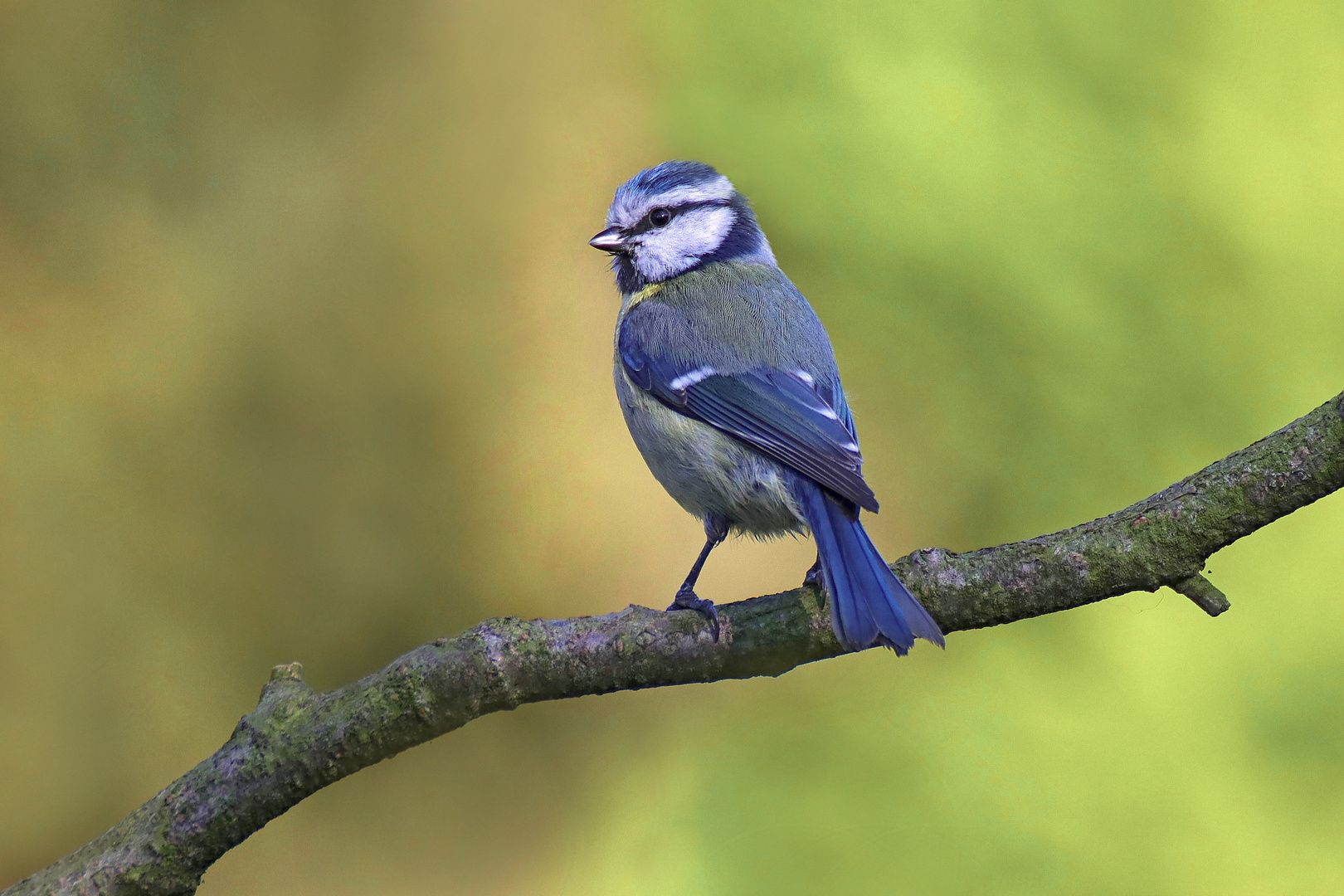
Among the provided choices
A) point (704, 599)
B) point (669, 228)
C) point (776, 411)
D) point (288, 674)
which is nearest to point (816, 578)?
point (704, 599)

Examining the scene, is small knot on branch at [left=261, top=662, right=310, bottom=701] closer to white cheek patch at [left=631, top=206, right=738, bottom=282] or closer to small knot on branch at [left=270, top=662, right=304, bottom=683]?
small knot on branch at [left=270, top=662, right=304, bottom=683]

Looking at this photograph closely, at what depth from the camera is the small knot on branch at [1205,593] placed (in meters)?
1.37

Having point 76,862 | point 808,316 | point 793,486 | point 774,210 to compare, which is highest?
point 774,210

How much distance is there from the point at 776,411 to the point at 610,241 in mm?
634

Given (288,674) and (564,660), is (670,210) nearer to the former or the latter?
(564,660)

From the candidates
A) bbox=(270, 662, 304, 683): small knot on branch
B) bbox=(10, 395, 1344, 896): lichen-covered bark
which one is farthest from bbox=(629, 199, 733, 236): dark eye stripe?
bbox=(270, 662, 304, 683): small knot on branch

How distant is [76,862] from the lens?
4.55 feet

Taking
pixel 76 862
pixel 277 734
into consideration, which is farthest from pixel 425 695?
pixel 76 862

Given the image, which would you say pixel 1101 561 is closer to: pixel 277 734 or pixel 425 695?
pixel 425 695

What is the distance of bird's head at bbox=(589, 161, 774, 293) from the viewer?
2.15m

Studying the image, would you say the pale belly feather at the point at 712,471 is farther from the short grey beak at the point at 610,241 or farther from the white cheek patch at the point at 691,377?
the short grey beak at the point at 610,241

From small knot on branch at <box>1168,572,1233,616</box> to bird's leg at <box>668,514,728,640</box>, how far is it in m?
0.60

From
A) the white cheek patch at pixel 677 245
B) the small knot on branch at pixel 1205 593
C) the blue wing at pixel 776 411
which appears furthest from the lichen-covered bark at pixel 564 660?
the white cheek patch at pixel 677 245

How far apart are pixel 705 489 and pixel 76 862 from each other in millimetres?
1041
